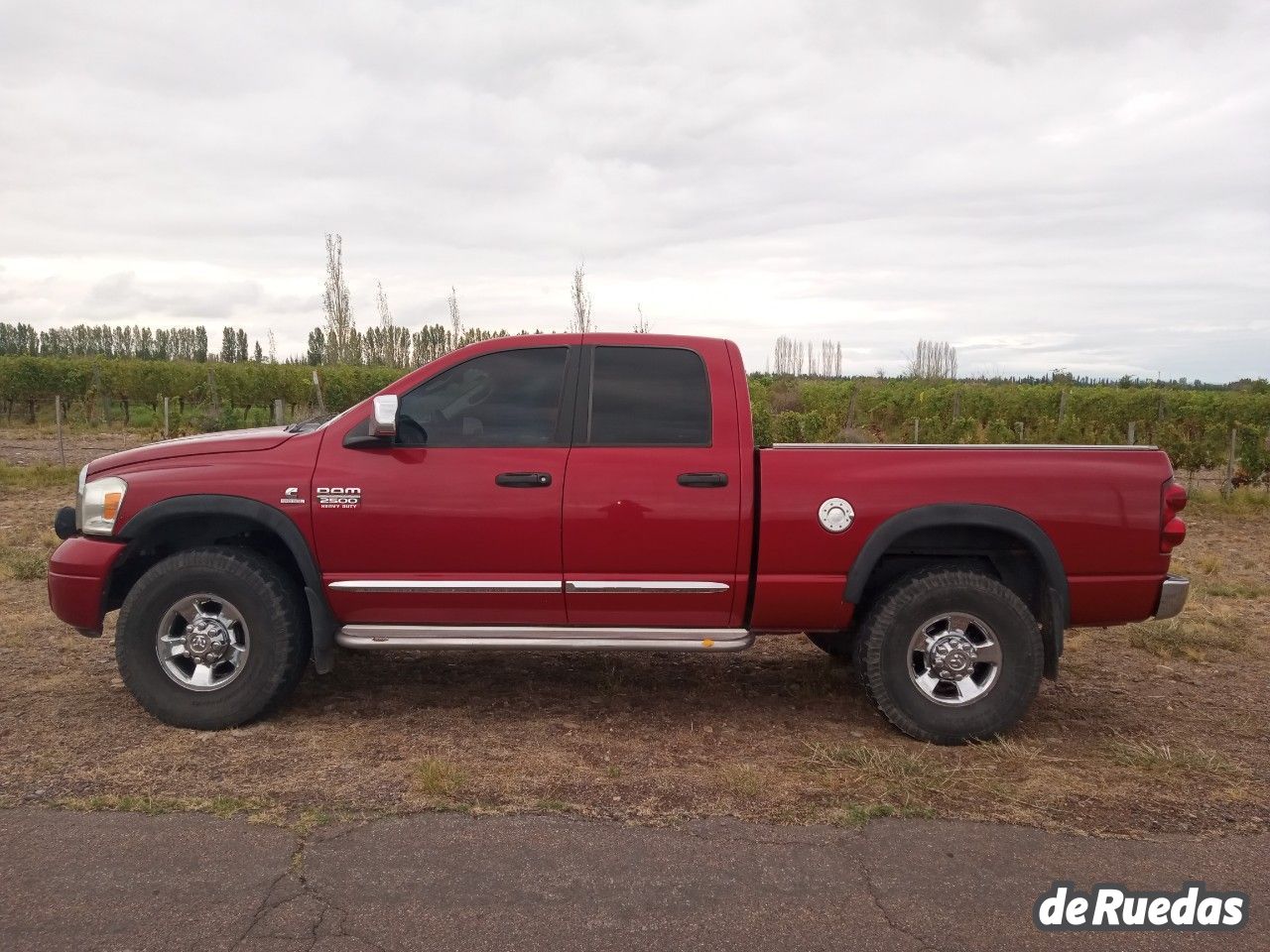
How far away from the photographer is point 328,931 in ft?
9.94

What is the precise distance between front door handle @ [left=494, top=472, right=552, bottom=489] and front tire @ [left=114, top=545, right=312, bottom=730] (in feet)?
3.90

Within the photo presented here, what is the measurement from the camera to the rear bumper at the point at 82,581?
4836 millimetres

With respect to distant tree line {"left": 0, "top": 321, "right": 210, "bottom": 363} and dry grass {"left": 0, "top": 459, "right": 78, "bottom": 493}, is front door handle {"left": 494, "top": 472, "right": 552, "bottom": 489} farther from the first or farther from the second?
distant tree line {"left": 0, "top": 321, "right": 210, "bottom": 363}

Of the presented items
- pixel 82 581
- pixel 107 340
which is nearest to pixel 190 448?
pixel 82 581

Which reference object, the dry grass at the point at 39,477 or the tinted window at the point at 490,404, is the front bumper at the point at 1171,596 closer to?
the tinted window at the point at 490,404

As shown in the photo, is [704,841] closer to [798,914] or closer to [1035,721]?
[798,914]

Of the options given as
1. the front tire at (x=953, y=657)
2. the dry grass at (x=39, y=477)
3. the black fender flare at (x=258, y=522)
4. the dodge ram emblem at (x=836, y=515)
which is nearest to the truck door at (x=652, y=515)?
the dodge ram emblem at (x=836, y=515)

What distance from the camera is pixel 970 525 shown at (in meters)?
4.72

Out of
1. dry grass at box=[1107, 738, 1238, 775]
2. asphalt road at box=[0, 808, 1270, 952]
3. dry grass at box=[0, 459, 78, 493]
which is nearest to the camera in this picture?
asphalt road at box=[0, 808, 1270, 952]

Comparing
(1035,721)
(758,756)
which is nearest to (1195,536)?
(1035,721)

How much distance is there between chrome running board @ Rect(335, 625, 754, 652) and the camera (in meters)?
4.71

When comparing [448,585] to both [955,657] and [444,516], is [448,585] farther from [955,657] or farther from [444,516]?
[955,657]

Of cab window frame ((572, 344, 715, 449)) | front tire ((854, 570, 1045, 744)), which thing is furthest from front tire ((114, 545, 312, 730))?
front tire ((854, 570, 1045, 744))

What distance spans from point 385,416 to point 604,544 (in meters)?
1.17
